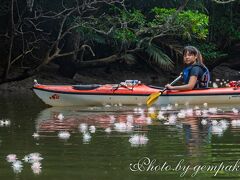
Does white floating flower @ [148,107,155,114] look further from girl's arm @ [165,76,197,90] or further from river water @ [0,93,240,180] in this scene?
girl's arm @ [165,76,197,90]

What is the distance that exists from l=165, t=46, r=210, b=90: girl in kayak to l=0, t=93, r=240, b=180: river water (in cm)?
104

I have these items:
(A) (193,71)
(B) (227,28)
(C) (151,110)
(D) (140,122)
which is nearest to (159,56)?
(B) (227,28)

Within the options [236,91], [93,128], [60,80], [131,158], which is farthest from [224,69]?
[131,158]

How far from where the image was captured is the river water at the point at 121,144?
646 cm

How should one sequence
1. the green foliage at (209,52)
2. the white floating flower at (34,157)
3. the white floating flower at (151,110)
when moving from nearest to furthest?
the white floating flower at (34,157) < the white floating flower at (151,110) < the green foliage at (209,52)

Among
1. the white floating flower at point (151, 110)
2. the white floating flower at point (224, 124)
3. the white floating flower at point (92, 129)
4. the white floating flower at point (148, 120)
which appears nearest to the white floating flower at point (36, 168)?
the white floating flower at point (92, 129)

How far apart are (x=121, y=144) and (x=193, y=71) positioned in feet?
18.7

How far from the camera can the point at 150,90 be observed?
46.2 ft

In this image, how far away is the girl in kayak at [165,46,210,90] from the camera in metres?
13.6

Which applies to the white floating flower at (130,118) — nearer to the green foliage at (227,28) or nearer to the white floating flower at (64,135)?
the white floating flower at (64,135)

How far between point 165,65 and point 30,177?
16247 millimetres

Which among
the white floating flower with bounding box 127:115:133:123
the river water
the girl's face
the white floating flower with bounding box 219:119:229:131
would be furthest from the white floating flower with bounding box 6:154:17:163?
the girl's face

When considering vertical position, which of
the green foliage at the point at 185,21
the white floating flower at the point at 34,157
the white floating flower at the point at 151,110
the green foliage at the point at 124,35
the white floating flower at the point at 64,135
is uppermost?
the green foliage at the point at 185,21

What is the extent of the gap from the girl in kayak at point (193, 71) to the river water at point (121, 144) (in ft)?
3.40
